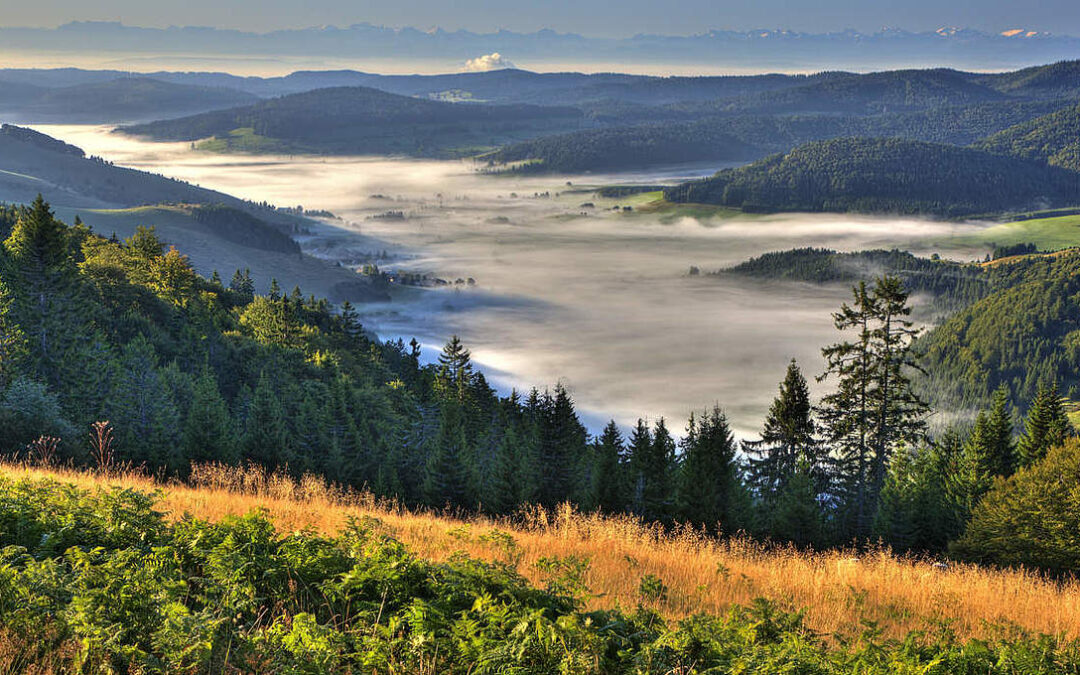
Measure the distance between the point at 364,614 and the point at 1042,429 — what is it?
4927 centimetres

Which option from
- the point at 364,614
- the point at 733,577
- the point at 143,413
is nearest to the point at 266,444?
the point at 143,413

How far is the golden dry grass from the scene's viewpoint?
425 inches

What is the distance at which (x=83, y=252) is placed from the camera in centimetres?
7944

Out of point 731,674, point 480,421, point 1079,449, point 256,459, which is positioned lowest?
point 480,421

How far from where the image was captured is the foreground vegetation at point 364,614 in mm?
6137

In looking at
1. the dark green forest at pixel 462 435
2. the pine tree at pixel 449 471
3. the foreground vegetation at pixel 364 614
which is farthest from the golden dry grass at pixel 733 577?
the pine tree at pixel 449 471

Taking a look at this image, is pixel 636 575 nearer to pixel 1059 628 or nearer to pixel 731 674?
pixel 731 674

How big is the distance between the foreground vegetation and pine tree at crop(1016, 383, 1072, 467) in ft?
124

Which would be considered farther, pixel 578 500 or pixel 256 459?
pixel 578 500

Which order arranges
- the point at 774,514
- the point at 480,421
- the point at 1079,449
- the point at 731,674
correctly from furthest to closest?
the point at 480,421 < the point at 774,514 < the point at 1079,449 < the point at 731,674

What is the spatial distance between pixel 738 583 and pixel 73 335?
44.9m

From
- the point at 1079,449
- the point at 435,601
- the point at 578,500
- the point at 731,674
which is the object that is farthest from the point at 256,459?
the point at 1079,449

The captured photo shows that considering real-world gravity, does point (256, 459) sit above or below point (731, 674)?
below

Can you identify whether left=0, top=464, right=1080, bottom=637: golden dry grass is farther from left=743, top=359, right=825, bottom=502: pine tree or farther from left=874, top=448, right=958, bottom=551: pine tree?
left=743, top=359, right=825, bottom=502: pine tree
